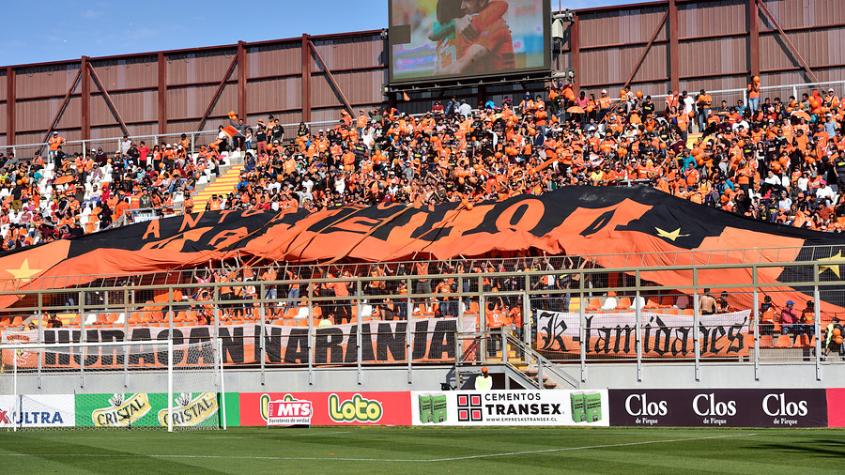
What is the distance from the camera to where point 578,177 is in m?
39.3

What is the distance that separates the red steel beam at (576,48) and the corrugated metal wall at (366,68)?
0.18 ft

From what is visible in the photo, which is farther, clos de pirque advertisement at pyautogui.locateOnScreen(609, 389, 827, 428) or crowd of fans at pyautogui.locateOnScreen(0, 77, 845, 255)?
crowd of fans at pyautogui.locateOnScreen(0, 77, 845, 255)

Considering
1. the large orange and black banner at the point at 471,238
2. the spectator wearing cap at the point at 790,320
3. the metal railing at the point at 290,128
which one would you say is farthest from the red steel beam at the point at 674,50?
the spectator wearing cap at the point at 790,320

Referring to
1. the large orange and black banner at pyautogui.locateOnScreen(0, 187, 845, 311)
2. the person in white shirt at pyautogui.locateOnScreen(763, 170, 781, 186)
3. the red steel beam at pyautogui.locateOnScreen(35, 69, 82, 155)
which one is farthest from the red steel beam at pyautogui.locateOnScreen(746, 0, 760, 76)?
the red steel beam at pyautogui.locateOnScreen(35, 69, 82, 155)

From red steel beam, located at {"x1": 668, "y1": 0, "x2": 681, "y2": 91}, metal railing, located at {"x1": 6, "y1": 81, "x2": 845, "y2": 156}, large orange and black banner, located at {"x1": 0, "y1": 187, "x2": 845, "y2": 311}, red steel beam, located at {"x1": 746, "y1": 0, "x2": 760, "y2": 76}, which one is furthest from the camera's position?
red steel beam, located at {"x1": 668, "y1": 0, "x2": 681, "y2": 91}

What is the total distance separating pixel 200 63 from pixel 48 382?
84.7 feet

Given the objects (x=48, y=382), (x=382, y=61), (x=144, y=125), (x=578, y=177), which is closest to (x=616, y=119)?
(x=578, y=177)

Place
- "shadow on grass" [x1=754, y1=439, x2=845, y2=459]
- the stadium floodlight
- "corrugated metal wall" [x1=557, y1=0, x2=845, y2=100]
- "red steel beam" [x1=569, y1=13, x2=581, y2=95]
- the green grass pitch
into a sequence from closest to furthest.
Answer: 1. the green grass pitch
2. "shadow on grass" [x1=754, y1=439, x2=845, y2=459]
3. the stadium floodlight
4. "corrugated metal wall" [x1=557, y1=0, x2=845, y2=100]
5. "red steel beam" [x1=569, y1=13, x2=581, y2=95]

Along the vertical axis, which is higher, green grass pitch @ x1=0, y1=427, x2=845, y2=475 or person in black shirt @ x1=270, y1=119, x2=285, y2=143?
person in black shirt @ x1=270, y1=119, x2=285, y2=143

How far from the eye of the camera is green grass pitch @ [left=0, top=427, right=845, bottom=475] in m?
16.6

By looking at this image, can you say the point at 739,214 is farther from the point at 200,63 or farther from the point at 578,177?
the point at 200,63

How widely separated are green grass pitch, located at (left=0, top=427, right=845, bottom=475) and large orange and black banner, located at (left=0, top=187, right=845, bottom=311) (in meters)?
6.97

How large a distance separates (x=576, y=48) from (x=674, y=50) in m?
4.04

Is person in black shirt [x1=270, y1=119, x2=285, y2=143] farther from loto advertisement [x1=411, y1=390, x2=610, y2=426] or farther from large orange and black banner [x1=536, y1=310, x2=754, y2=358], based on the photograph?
loto advertisement [x1=411, y1=390, x2=610, y2=426]
